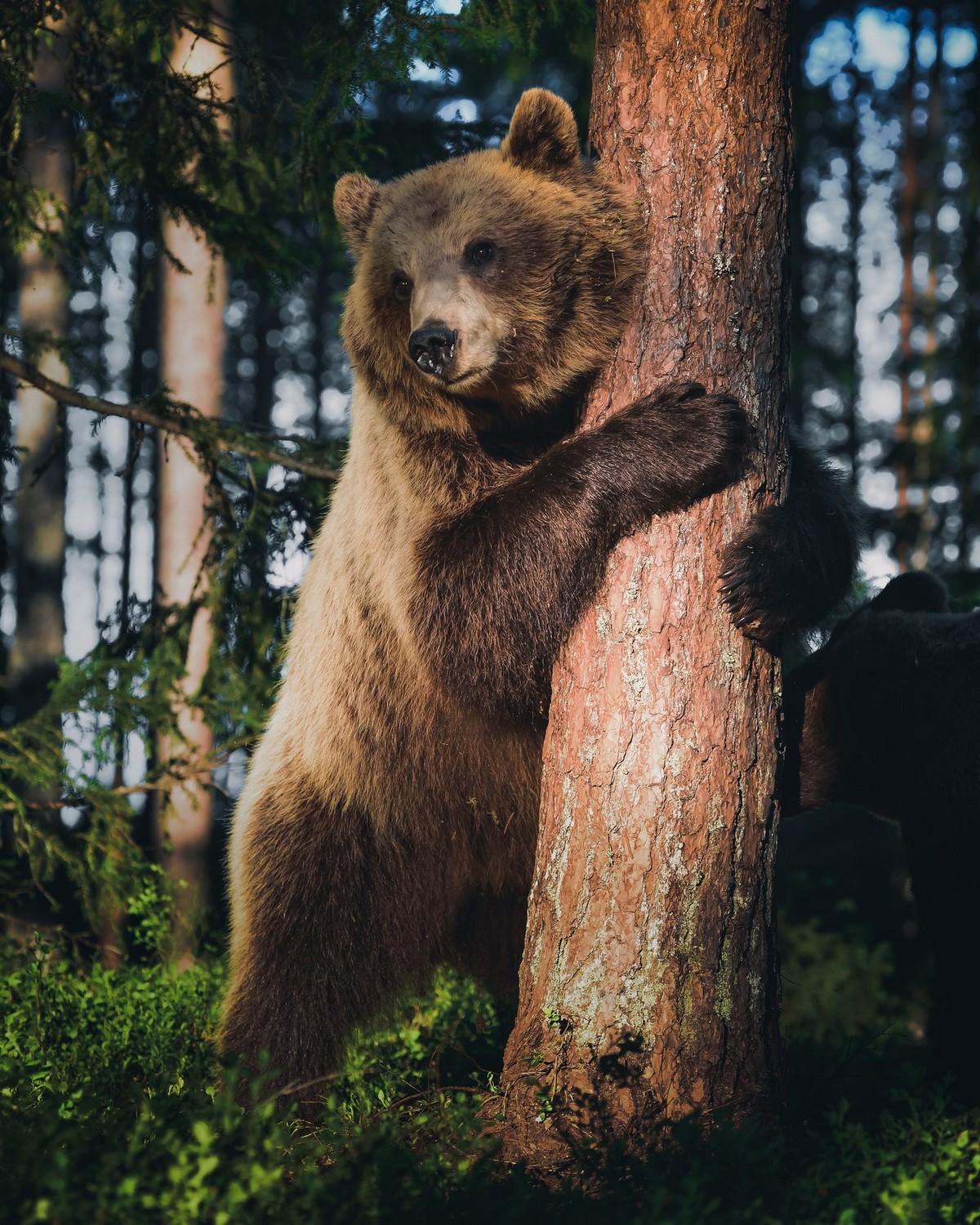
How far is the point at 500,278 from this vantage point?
155 inches

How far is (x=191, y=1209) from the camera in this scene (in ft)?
7.26

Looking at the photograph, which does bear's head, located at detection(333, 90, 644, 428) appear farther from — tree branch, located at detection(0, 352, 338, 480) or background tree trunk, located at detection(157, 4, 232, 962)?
background tree trunk, located at detection(157, 4, 232, 962)

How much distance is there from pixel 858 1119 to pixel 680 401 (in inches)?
89.6

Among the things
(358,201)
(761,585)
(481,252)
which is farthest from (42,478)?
(761,585)

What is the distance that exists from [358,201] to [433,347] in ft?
3.80

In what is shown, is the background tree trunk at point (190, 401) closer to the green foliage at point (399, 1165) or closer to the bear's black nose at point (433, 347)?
the green foliage at point (399, 1165)

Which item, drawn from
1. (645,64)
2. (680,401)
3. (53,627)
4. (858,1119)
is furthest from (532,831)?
(53,627)

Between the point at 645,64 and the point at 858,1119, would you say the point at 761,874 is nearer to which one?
the point at 858,1119

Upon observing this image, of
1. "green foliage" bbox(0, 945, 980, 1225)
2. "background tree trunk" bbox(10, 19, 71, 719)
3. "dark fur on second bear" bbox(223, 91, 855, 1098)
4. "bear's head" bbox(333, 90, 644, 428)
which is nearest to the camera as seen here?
"green foliage" bbox(0, 945, 980, 1225)

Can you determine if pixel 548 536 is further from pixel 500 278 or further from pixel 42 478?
pixel 42 478

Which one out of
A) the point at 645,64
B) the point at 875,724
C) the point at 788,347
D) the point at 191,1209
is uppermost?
the point at 645,64

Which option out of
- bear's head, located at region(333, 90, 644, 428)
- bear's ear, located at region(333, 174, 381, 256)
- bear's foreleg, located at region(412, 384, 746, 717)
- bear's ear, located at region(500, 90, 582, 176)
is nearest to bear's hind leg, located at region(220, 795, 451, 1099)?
bear's foreleg, located at region(412, 384, 746, 717)

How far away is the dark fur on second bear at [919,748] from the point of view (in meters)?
3.90

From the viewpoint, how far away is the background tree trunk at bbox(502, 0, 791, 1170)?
312 cm
